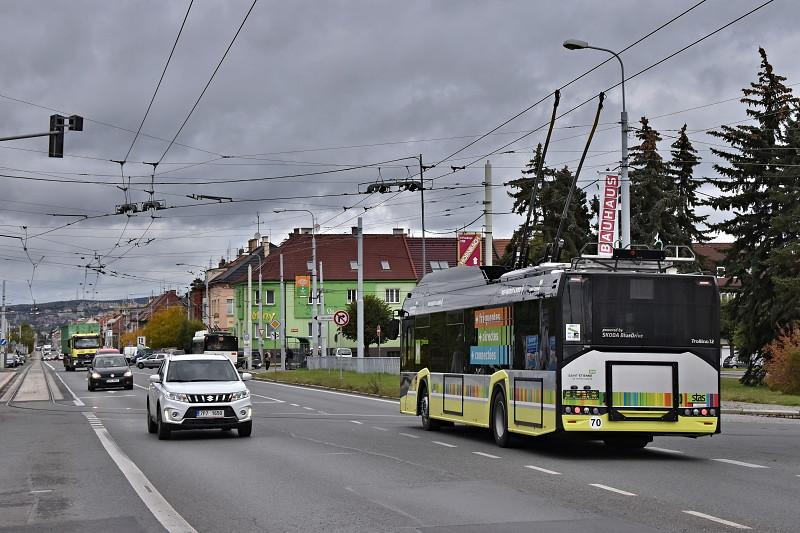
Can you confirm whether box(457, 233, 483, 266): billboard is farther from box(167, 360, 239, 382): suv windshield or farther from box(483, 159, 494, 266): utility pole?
box(167, 360, 239, 382): suv windshield

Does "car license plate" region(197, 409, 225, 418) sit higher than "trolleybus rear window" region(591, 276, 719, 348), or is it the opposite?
"trolleybus rear window" region(591, 276, 719, 348)

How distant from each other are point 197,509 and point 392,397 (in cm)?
2948

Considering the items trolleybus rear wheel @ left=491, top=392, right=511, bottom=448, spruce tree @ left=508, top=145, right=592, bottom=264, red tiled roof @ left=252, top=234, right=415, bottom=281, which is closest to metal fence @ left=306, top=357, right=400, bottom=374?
spruce tree @ left=508, top=145, right=592, bottom=264

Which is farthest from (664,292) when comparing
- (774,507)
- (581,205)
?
(581,205)

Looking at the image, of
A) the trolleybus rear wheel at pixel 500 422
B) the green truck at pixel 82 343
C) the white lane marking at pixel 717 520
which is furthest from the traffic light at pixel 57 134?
the green truck at pixel 82 343

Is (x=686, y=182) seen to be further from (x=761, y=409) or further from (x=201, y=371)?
(x=201, y=371)

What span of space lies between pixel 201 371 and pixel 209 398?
49.3 inches

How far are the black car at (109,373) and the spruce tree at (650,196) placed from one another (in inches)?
951

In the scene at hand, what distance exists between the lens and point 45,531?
10.1m

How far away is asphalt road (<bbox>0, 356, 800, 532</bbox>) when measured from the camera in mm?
10602

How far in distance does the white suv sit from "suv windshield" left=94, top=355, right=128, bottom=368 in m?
28.5

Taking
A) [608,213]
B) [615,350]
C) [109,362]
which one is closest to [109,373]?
[109,362]

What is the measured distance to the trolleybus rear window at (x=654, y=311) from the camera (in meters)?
17.2

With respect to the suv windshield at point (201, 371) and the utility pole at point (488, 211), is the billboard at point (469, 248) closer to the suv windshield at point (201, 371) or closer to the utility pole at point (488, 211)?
the utility pole at point (488, 211)
